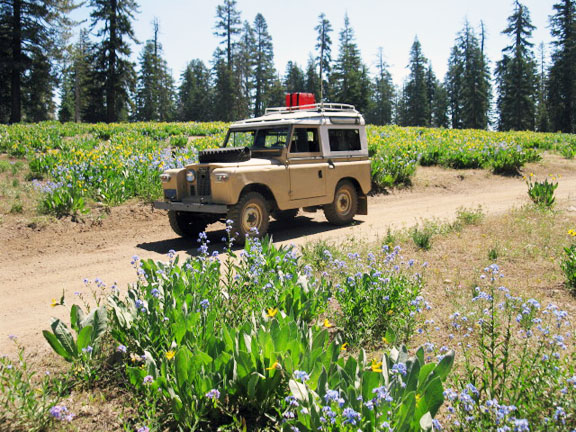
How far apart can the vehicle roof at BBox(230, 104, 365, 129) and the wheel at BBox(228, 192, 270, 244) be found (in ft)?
5.56

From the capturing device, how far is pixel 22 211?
9.67m

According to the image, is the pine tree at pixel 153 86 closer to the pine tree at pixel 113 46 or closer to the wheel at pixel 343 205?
the pine tree at pixel 113 46

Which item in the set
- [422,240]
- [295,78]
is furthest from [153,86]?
[422,240]

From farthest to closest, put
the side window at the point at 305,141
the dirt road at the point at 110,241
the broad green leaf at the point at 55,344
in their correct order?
the side window at the point at 305,141
the dirt road at the point at 110,241
the broad green leaf at the point at 55,344

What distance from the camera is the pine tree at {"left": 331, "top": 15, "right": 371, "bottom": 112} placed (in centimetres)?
6244

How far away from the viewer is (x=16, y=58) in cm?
3384

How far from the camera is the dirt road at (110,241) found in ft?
17.7

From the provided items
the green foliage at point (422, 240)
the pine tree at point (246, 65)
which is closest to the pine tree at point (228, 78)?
the pine tree at point (246, 65)

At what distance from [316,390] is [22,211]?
9.19 m

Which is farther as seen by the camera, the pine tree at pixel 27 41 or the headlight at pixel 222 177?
the pine tree at pixel 27 41

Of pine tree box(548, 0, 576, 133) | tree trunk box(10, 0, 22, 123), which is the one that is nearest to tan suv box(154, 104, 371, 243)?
tree trunk box(10, 0, 22, 123)

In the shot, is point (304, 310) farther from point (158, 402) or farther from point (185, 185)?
point (185, 185)

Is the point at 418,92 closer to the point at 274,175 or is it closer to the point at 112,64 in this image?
the point at 112,64

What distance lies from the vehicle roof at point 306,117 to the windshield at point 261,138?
0.14 metres
